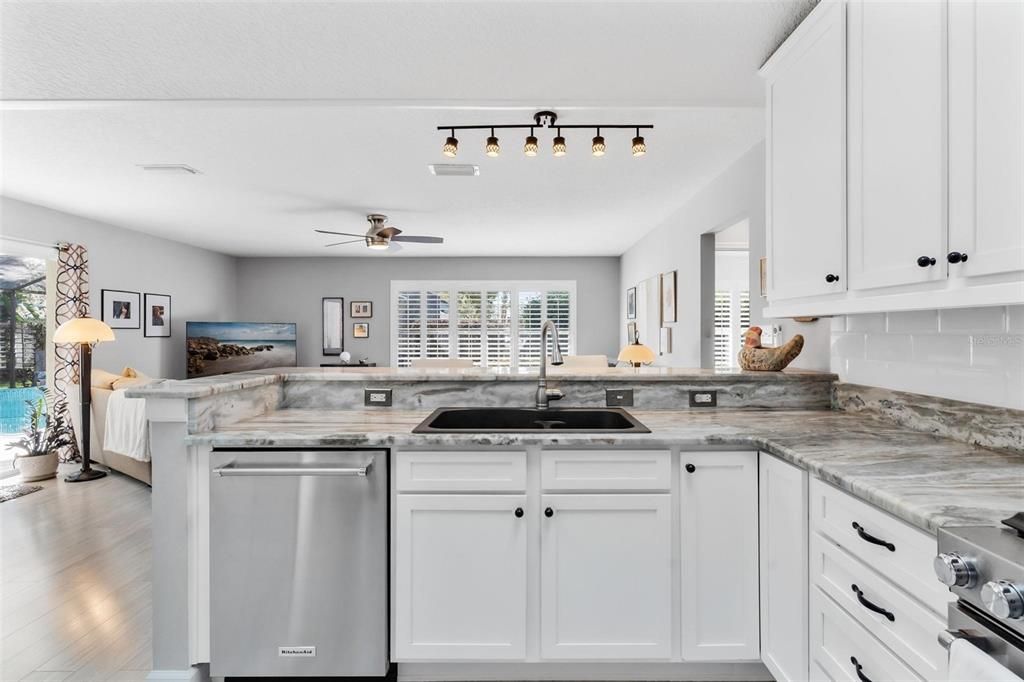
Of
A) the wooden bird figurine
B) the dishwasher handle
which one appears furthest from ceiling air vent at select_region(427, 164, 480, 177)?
the dishwasher handle

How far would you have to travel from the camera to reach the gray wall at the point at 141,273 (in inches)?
185

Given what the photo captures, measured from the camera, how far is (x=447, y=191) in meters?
4.38

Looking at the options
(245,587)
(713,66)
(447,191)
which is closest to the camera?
(245,587)

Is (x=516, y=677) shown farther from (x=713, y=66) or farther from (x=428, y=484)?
(x=713, y=66)

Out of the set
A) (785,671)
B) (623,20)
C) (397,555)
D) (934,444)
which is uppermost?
(623,20)

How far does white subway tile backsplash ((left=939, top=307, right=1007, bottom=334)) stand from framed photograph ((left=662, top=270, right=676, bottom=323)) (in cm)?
316

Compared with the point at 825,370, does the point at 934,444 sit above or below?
below

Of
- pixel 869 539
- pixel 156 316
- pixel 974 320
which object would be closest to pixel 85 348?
pixel 156 316

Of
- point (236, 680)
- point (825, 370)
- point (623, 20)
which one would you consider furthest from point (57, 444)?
point (825, 370)

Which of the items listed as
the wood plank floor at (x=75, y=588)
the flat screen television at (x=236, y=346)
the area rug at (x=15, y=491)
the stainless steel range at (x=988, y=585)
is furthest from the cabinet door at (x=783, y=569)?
the flat screen television at (x=236, y=346)

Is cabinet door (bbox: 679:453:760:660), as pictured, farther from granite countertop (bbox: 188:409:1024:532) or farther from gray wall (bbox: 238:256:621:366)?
gray wall (bbox: 238:256:621:366)

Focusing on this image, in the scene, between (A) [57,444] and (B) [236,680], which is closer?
(B) [236,680]

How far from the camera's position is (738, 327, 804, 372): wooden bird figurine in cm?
232

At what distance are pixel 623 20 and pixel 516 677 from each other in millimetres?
2421
